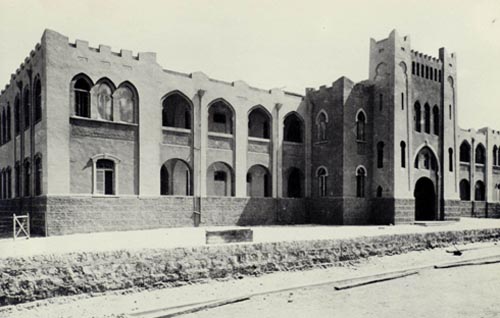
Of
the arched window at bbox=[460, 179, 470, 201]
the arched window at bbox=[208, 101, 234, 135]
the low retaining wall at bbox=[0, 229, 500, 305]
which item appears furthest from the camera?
the arched window at bbox=[460, 179, 470, 201]

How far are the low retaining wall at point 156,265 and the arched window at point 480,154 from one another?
25.7 meters

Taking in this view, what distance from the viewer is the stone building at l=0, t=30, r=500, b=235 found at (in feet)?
57.7

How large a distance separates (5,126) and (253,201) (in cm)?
1486

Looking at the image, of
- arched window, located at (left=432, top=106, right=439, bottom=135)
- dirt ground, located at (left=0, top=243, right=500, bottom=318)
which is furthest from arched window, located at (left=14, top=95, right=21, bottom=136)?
arched window, located at (left=432, top=106, right=439, bottom=135)

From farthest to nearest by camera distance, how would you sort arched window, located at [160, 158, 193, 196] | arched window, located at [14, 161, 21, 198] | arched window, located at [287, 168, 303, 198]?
arched window, located at [287, 168, 303, 198], arched window, located at [160, 158, 193, 196], arched window, located at [14, 161, 21, 198]

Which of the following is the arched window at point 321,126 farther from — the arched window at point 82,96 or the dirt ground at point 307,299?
the arched window at point 82,96

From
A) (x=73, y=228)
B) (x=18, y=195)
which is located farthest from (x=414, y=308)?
(x=18, y=195)

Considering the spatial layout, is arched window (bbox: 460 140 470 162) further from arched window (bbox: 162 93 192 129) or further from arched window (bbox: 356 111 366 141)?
arched window (bbox: 162 93 192 129)

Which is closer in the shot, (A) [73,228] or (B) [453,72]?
(A) [73,228]

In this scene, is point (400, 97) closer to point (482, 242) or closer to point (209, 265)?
point (482, 242)

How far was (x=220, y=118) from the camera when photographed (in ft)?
83.2

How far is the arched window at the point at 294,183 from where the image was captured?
26.0 m

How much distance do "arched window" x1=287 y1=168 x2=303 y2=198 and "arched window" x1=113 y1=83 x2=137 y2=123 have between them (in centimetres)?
1070

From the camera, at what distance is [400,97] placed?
936 inches
